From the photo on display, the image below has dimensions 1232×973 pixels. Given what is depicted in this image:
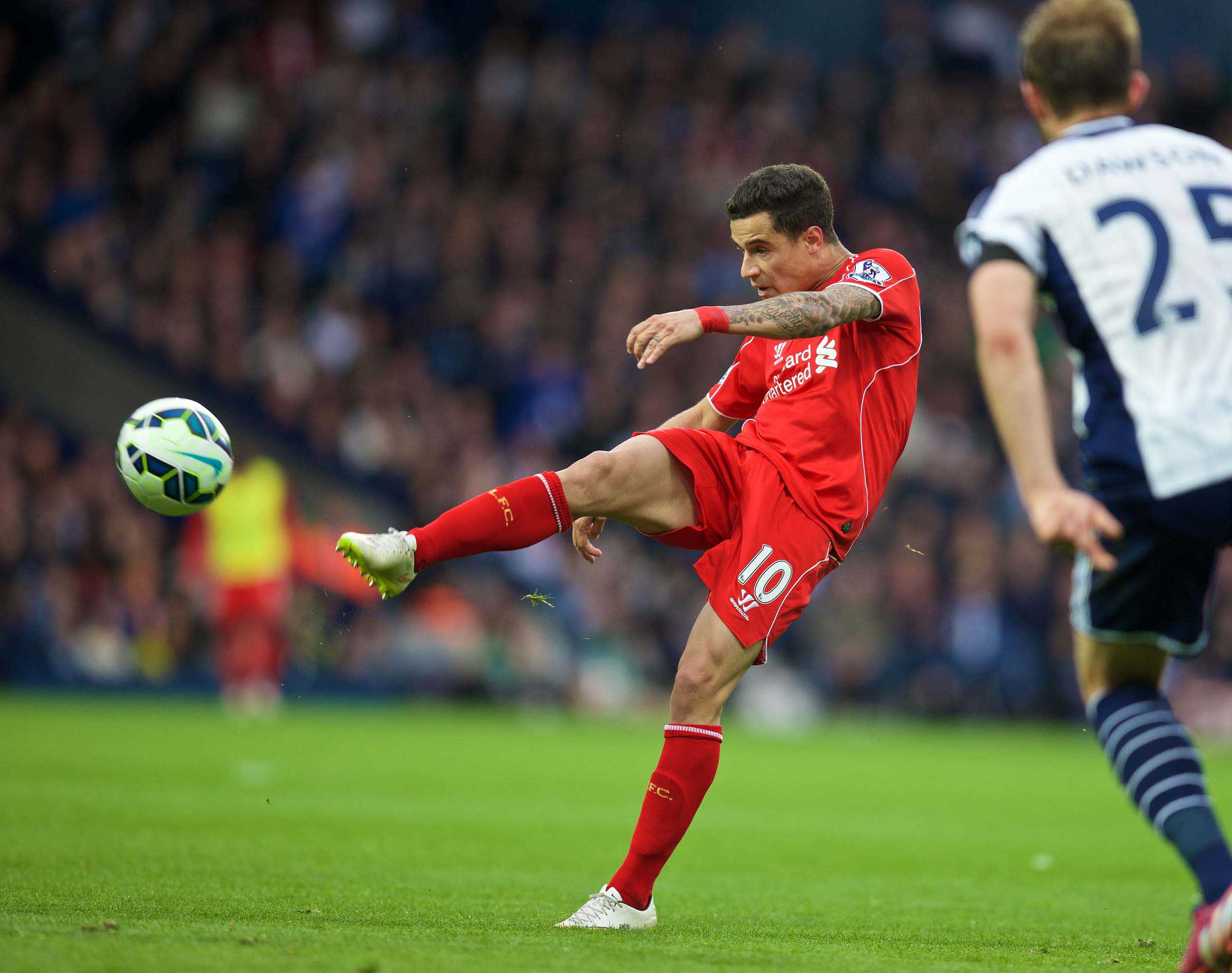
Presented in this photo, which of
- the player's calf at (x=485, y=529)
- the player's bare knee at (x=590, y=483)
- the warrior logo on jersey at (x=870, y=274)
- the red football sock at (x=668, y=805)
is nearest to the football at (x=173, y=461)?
the player's calf at (x=485, y=529)

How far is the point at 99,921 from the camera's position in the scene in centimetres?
388

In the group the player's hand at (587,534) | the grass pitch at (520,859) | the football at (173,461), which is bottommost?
the grass pitch at (520,859)

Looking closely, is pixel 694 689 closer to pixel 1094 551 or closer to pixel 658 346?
pixel 658 346

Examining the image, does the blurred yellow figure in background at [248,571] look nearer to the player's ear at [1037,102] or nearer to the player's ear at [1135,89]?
the player's ear at [1037,102]

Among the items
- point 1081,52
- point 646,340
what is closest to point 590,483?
point 646,340

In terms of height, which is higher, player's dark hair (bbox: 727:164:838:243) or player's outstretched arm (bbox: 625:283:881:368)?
player's dark hair (bbox: 727:164:838:243)

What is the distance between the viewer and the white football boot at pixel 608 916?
4.30 meters

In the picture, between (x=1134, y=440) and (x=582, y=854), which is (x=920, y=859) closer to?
(x=582, y=854)

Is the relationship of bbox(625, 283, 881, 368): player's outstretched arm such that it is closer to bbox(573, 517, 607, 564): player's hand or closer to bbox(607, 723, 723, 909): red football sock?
bbox(573, 517, 607, 564): player's hand

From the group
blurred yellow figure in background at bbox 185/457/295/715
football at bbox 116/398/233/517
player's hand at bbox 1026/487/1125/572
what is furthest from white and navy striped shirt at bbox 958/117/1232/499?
blurred yellow figure in background at bbox 185/457/295/715

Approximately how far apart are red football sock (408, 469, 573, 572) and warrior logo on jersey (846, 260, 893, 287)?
1.14m

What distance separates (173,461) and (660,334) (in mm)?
1949

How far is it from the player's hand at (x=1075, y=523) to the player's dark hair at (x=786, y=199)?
1.87m

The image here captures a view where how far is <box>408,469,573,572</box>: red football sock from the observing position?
442 centimetres
